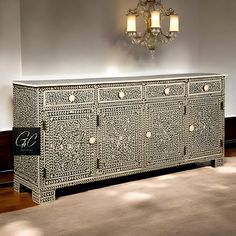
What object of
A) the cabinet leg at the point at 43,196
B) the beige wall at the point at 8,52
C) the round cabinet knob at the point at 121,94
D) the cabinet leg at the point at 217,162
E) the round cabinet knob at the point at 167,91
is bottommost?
the cabinet leg at the point at 43,196

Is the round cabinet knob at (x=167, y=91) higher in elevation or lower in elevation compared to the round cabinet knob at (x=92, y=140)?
higher

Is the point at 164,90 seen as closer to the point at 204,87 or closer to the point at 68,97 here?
the point at 204,87

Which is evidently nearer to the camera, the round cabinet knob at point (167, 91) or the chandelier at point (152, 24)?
the round cabinet knob at point (167, 91)

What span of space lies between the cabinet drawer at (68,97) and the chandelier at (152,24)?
85 centimetres

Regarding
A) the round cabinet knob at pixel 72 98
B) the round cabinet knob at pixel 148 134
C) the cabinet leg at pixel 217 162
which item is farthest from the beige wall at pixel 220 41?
the round cabinet knob at pixel 72 98

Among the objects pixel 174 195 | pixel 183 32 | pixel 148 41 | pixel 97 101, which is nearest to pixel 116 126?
pixel 97 101

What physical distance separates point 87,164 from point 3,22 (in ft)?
4.19

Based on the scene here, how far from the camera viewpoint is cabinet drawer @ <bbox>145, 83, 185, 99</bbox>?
13.5 feet

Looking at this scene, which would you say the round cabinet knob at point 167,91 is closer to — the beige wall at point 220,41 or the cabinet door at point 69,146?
the cabinet door at point 69,146

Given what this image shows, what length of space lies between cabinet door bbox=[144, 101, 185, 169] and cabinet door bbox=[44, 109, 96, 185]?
0.54 metres

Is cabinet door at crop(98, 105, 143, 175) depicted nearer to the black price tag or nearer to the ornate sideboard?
the ornate sideboard

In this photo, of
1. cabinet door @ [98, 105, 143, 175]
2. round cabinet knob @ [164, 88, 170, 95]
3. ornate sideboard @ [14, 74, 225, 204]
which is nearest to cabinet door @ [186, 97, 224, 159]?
ornate sideboard @ [14, 74, 225, 204]

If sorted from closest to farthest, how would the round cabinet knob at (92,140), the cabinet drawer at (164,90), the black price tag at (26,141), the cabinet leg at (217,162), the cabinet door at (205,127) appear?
the black price tag at (26,141) → the round cabinet knob at (92,140) → the cabinet drawer at (164,90) → the cabinet door at (205,127) → the cabinet leg at (217,162)

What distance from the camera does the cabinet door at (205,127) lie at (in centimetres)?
441
